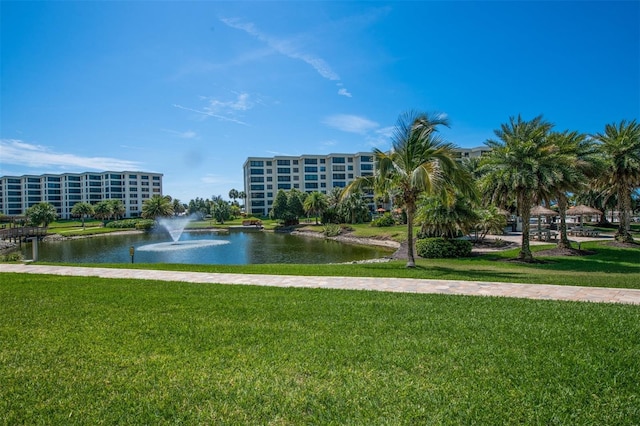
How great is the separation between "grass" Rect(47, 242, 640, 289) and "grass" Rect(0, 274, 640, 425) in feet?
14.1

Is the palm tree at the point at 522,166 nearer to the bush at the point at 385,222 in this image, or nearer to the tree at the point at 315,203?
the bush at the point at 385,222

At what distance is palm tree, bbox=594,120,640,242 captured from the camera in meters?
21.8

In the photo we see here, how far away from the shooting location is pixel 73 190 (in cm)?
11425

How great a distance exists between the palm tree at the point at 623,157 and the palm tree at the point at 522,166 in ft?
22.5

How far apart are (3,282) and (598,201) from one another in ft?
187

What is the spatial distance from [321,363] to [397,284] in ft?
19.8

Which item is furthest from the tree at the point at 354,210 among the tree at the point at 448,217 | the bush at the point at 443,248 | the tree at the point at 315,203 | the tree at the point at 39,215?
the tree at the point at 39,215

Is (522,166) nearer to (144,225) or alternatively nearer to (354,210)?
(354,210)

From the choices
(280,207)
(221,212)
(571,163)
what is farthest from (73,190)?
(571,163)

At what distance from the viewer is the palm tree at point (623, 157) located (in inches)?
858

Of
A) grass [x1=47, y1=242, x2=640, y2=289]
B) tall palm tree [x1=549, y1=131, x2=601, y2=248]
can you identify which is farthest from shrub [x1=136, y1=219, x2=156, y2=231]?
tall palm tree [x1=549, y1=131, x2=601, y2=248]

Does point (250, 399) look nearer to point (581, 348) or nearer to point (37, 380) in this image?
point (37, 380)

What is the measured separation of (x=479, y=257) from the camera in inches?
764

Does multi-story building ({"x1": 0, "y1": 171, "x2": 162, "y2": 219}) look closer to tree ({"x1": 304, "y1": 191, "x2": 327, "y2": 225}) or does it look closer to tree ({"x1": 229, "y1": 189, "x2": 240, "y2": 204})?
tree ({"x1": 229, "y1": 189, "x2": 240, "y2": 204})
